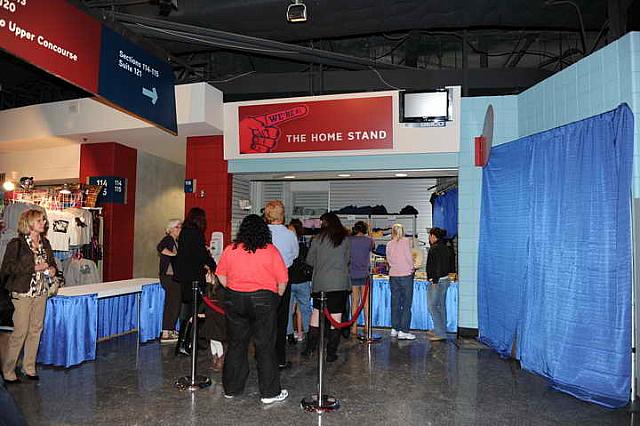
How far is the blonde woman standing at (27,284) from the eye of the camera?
426cm

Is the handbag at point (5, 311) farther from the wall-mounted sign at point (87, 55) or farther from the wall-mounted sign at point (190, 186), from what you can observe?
the wall-mounted sign at point (190, 186)

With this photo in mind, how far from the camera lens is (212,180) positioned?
24.7ft

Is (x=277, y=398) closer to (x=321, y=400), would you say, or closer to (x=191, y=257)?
(x=321, y=400)

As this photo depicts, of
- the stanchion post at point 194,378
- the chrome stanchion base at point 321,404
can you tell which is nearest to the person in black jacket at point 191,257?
the stanchion post at point 194,378

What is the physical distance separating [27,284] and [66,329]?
82 centimetres

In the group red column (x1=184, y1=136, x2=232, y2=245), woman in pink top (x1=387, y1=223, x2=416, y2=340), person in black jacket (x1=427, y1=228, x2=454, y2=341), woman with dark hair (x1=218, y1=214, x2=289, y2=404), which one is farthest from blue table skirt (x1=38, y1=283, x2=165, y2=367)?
person in black jacket (x1=427, y1=228, x2=454, y2=341)

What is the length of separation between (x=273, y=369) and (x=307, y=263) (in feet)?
4.98

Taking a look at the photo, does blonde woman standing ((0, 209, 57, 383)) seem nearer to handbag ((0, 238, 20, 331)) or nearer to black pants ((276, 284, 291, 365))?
handbag ((0, 238, 20, 331))

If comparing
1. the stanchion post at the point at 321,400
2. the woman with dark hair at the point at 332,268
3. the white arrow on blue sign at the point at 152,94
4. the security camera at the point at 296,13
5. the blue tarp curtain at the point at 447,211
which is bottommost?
the stanchion post at the point at 321,400

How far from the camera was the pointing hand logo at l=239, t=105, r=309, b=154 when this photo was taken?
6.88 metres

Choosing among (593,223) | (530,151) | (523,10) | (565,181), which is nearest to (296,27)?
(523,10)

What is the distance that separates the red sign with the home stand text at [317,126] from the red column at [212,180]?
558mm

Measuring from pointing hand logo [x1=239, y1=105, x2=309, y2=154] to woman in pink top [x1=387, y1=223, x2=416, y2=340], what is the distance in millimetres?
2181

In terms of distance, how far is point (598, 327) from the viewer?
4.02 metres
